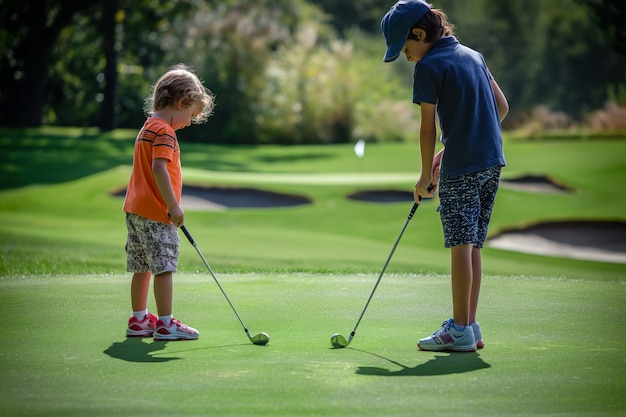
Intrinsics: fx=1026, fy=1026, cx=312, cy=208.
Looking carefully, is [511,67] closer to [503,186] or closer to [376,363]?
[503,186]

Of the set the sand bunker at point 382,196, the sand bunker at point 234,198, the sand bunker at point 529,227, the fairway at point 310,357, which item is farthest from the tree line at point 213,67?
the fairway at point 310,357

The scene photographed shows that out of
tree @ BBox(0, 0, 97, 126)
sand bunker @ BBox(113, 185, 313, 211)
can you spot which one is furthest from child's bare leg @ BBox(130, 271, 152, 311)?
tree @ BBox(0, 0, 97, 126)

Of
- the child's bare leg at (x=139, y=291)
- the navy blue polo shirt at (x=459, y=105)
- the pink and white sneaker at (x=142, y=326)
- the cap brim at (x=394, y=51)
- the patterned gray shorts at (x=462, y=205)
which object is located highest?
the cap brim at (x=394, y=51)

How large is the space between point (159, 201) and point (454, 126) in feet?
4.79

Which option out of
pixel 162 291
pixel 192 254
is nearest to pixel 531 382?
pixel 162 291

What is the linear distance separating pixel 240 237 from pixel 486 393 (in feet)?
29.6

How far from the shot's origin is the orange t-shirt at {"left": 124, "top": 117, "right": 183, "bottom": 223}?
194 inches

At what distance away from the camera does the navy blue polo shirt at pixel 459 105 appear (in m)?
4.55

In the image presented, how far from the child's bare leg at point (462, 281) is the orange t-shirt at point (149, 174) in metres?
1.35

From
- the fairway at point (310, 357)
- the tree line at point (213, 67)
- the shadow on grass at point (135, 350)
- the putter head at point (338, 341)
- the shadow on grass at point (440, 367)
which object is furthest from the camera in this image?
the tree line at point (213, 67)

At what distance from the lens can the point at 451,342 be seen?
4.45m

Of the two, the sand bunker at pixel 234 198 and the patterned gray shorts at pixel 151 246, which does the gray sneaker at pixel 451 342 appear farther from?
the sand bunker at pixel 234 198

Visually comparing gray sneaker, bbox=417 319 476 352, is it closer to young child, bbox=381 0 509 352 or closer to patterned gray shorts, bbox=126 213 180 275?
young child, bbox=381 0 509 352

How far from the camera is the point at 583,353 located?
429cm
